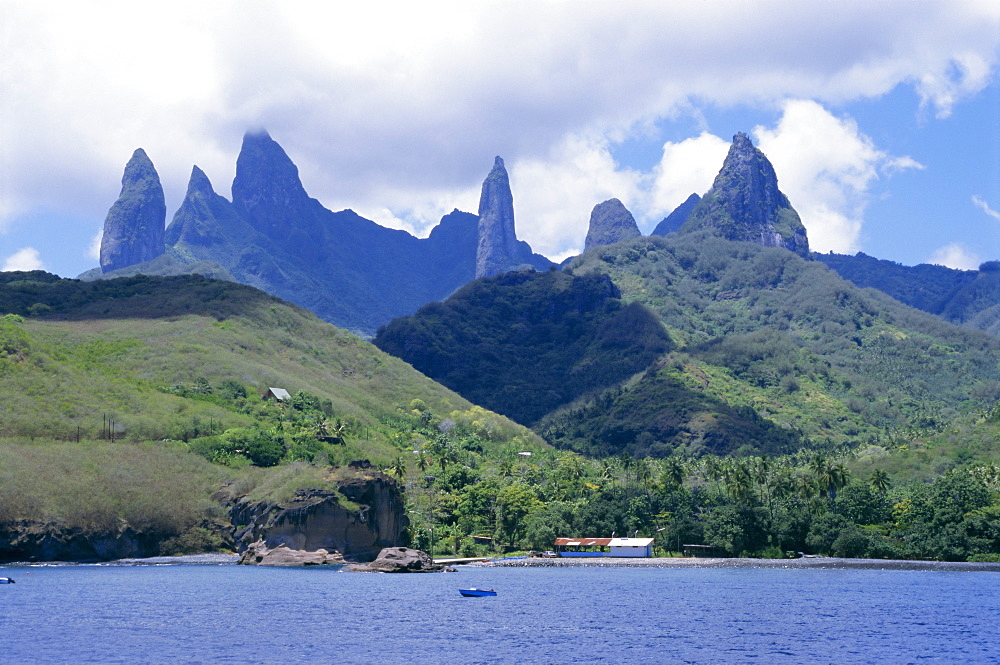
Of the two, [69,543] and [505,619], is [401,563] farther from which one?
[505,619]

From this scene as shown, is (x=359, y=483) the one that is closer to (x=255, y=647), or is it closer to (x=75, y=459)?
(x=75, y=459)

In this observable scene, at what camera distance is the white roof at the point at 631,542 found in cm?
17750

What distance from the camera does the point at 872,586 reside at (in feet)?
420

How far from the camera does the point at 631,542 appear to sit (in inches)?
7008

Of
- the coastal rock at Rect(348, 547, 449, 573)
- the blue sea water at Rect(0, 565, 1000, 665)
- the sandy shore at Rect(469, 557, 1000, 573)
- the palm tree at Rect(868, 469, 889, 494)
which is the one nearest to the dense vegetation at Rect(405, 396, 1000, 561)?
the palm tree at Rect(868, 469, 889, 494)

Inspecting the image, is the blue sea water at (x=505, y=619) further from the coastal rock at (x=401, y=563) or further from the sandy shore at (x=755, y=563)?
the coastal rock at (x=401, y=563)

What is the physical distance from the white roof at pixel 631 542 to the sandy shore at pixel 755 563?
3.30m

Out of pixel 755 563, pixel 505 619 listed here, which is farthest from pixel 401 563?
pixel 505 619

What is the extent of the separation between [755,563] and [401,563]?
178 ft

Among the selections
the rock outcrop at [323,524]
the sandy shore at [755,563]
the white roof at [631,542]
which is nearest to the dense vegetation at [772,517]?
the white roof at [631,542]

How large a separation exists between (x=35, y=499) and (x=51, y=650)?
90.4m

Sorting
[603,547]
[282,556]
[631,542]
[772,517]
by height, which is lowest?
[282,556]

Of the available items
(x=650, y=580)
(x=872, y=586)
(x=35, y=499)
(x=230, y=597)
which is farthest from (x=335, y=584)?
(x=872, y=586)

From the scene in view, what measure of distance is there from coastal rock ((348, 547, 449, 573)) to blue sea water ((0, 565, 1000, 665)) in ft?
49.2
